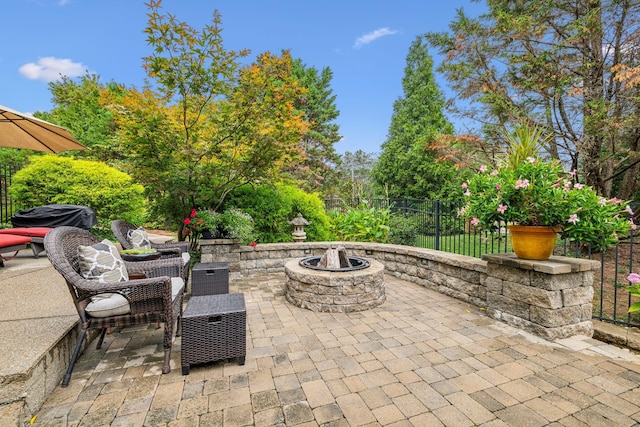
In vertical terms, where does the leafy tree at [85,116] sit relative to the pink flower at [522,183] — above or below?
above

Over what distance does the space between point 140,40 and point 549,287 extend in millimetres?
5603

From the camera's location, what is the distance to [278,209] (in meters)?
5.70

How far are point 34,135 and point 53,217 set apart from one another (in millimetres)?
2313

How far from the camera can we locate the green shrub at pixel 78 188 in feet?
20.1

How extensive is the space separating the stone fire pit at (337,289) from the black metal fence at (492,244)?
4.36 feet

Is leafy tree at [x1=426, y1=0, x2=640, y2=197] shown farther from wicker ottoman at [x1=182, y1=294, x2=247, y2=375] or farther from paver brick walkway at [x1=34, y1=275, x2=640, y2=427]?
wicker ottoman at [x1=182, y1=294, x2=247, y2=375]

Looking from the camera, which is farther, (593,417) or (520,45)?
(520,45)

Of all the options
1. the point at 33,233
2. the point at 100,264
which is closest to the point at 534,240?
the point at 100,264

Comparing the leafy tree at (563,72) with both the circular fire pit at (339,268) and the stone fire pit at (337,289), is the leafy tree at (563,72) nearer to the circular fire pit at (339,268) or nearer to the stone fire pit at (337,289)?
the circular fire pit at (339,268)

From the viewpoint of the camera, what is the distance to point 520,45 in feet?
20.1

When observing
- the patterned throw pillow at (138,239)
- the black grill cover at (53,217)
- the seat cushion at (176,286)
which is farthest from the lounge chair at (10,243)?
the seat cushion at (176,286)

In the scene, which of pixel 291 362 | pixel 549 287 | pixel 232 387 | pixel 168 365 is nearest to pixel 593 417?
pixel 549 287

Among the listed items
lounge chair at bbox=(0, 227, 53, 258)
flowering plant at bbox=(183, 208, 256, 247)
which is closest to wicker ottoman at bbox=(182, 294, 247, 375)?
flowering plant at bbox=(183, 208, 256, 247)

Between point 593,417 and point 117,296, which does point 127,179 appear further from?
point 593,417
